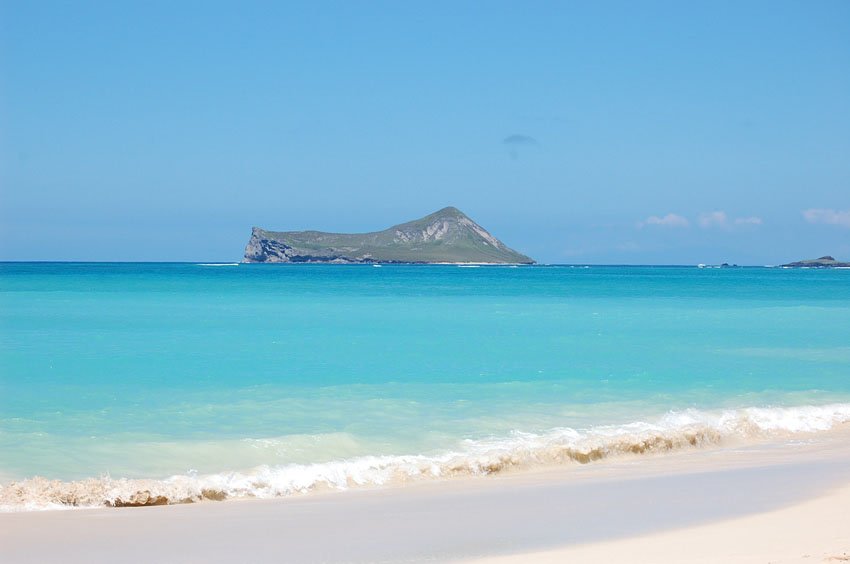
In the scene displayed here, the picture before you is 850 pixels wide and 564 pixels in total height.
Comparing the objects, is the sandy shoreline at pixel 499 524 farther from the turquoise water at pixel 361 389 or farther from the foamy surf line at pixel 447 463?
the turquoise water at pixel 361 389

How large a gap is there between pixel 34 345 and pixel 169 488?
15.4 m

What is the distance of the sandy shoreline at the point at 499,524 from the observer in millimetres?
6012

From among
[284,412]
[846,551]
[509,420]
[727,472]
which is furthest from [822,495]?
[284,412]

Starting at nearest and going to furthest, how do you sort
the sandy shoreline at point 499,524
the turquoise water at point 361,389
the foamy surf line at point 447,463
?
the sandy shoreline at point 499,524 < the foamy surf line at point 447,463 < the turquoise water at point 361,389

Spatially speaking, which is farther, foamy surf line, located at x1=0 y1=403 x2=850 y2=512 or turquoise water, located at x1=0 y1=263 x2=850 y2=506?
turquoise water, located at x1=0 y1=263 x2=850 y2=506

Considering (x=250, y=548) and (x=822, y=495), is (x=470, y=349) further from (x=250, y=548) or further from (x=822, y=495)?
(x=250, y=548)

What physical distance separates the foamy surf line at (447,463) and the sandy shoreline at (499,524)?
36 centimetres

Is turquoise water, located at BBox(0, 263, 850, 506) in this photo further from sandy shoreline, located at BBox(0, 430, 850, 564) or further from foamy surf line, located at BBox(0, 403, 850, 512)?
sandy shoreline, located at BBox(0, 430, 850, 564)

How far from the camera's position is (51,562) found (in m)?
5.92

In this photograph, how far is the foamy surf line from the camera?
26.4 feet

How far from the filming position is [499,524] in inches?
272


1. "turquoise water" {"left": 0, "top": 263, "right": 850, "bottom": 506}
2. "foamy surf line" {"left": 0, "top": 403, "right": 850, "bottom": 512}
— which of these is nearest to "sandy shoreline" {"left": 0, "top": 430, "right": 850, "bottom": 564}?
"foamy surf line" {"left": 0, "top": 403, "right": 850, "bottom": 512}

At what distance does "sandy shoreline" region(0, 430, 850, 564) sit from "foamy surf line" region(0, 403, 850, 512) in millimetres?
364

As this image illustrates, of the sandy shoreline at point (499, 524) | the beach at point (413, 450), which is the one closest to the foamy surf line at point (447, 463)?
the beach at point (413, 450)
